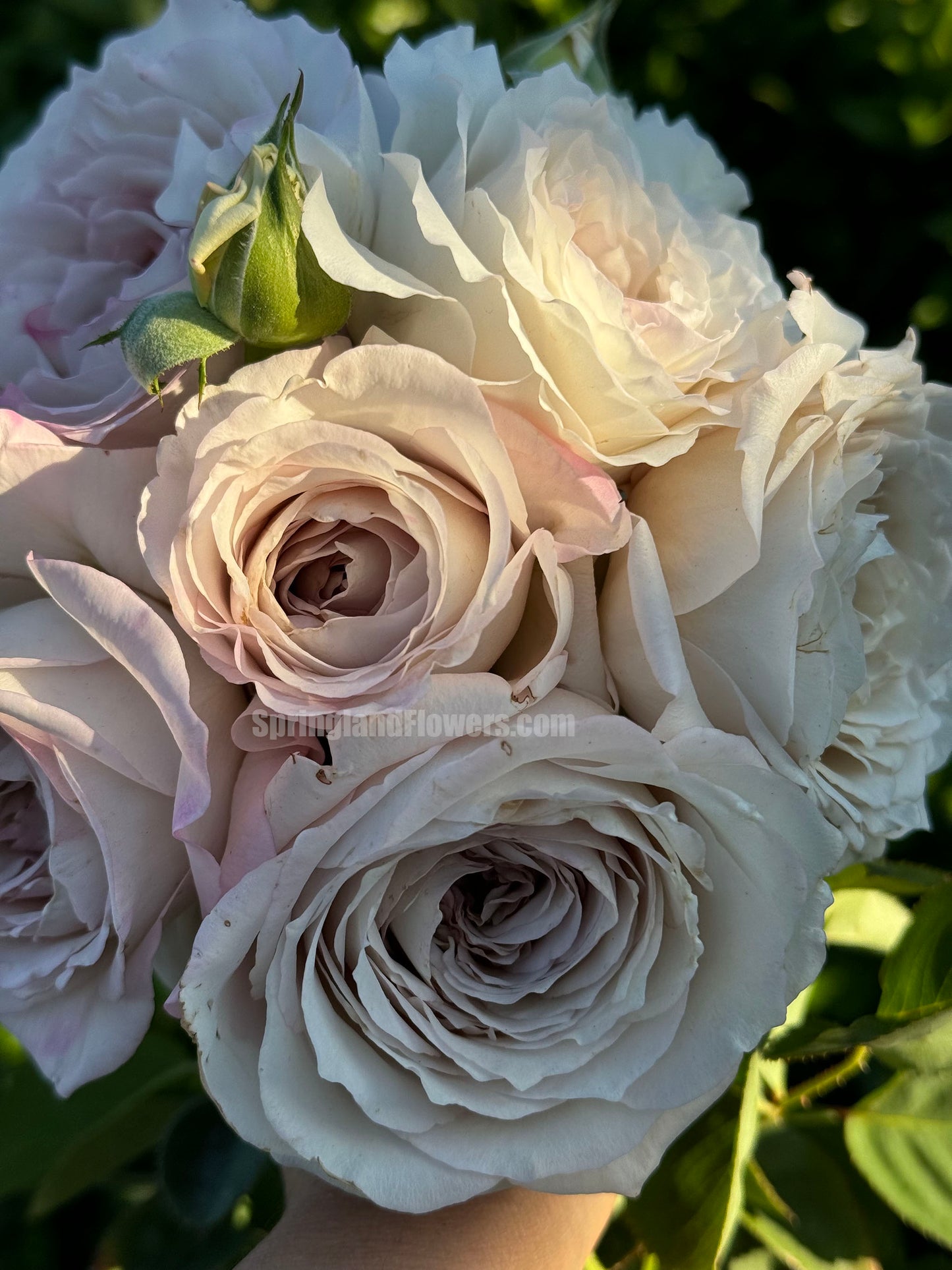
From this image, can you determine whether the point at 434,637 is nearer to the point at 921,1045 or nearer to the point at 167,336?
the point at 167,336

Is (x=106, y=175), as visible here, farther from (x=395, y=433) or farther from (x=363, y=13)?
(x=363, y=13)

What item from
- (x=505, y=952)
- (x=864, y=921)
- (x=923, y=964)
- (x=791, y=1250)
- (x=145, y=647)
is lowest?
(x=791, y=1250)

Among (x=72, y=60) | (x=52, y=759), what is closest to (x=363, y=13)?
(x=72, y=60)

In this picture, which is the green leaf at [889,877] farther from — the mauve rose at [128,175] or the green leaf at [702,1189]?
the mauve rose at [128,175]

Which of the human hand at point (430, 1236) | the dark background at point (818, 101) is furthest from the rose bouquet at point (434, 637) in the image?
the dark background at point (818, 101)

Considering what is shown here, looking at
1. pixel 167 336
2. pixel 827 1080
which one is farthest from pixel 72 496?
pixel 827 1080

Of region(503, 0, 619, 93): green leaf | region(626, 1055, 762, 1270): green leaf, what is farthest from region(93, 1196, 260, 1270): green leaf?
region(503, 0, 619, 93): green leaf

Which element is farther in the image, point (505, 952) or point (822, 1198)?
point (822, 1198)
